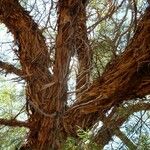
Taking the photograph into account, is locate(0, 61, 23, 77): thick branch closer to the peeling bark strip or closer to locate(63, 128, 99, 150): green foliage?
the peeling bark strip

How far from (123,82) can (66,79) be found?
0.15 metres

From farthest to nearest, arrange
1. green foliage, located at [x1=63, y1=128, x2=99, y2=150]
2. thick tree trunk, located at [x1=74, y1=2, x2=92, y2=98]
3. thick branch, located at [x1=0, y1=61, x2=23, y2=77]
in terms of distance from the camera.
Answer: thick branch, located at [x1=0, y1=61, x2=23, y2=77] → thick tree trunk, located at [x1=74, y1=2, x2=92, y2=98] → green foliage, located at [x1=63, y1=128, x2=99, y2=150]

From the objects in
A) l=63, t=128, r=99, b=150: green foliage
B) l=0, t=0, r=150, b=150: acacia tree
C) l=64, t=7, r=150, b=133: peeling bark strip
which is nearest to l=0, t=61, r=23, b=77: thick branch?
l=0, t=0, r=150, b=150: acacia tree

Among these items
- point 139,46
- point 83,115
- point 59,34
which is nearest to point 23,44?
point 59,34

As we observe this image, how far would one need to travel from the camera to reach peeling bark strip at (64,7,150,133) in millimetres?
1016

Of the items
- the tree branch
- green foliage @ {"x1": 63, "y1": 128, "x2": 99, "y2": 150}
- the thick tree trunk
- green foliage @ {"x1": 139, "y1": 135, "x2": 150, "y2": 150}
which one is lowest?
green foliage @ {"x1": 139, "y1": 135, "x2": 150, "y2": 150}

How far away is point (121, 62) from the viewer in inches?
41.6

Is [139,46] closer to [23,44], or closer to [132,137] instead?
[132,137]

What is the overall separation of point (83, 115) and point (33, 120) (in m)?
0.20

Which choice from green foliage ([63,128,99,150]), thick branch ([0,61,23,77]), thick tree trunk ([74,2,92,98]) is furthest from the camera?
thick branch ([0,61,23,77])

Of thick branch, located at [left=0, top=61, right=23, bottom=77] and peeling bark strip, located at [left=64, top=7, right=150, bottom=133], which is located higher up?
thick branch, located at [left=0, top=61, right=23, bottom=77]

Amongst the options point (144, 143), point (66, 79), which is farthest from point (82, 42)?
point (144, 143)

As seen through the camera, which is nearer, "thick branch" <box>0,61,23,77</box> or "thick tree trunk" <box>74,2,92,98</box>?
"thick tree trunk" <box>74,2,92,98</box>

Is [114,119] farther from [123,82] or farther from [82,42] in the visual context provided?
[82,42]
